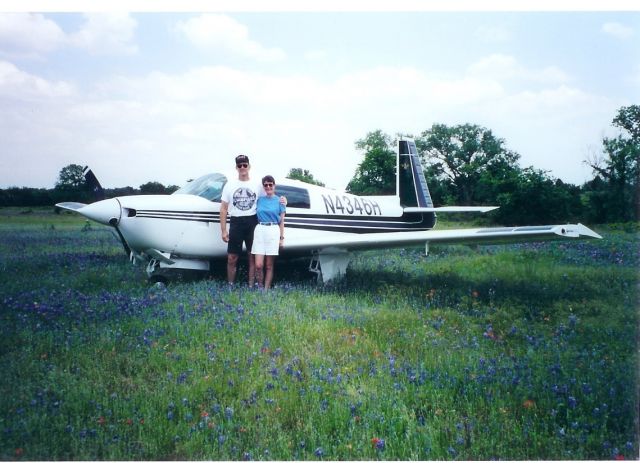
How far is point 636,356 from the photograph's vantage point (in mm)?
3201

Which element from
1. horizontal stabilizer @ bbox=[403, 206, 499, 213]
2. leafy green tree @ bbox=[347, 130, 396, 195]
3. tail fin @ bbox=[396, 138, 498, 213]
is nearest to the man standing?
leafy green tree @ bbox=[347, 130, 396, 195]

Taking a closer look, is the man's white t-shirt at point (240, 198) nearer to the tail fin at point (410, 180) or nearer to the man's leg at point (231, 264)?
the man's leg at point (231, 264)

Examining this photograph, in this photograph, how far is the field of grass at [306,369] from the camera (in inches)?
89.0

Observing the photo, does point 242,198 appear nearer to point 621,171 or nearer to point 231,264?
point 231,264

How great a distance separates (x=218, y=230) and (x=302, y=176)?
189cm

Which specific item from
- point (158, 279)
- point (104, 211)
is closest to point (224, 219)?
point (158, 279)

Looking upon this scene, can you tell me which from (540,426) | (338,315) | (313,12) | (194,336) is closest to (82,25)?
(313,12)

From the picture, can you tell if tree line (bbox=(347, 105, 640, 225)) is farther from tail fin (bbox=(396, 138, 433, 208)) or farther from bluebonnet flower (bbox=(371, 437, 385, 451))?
bluebonnet flower (bbox=(371, 437, 385, 451))

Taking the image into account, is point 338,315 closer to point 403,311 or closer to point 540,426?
point 403,311

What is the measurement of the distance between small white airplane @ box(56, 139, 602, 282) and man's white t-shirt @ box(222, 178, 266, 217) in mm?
425

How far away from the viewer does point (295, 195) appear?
6219 mm

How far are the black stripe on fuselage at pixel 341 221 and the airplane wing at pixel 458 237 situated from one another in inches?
22.6

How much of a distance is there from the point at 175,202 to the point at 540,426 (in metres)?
4.62

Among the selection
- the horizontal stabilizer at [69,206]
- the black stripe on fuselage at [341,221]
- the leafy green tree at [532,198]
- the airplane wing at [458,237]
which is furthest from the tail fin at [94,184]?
the leafy green tree at [532,198]
